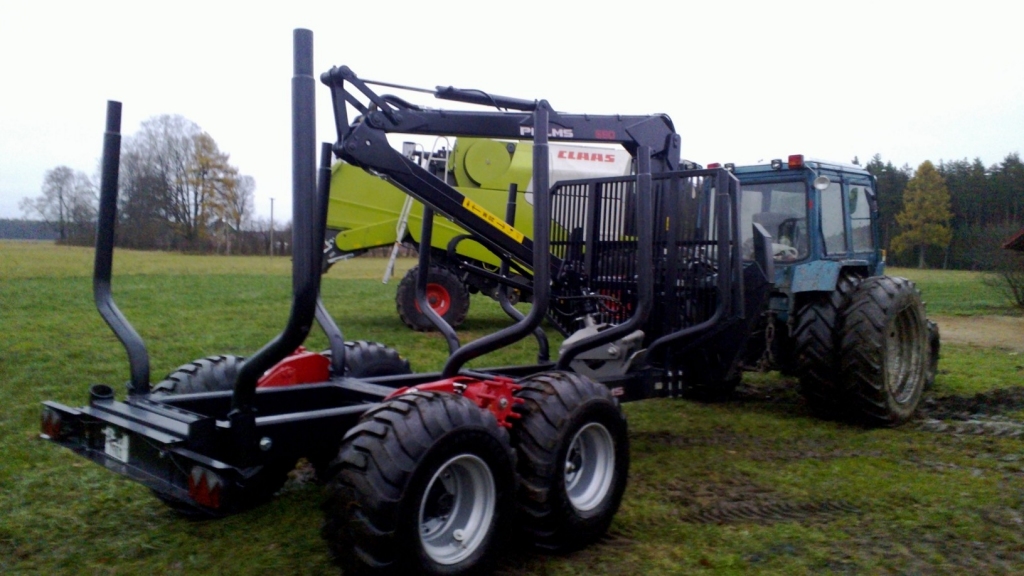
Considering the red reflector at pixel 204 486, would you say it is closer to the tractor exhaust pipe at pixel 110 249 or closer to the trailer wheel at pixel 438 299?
the tractor exhaust pipe at pixel 110 249

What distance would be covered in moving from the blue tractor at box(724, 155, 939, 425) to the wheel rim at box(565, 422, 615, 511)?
280 cm

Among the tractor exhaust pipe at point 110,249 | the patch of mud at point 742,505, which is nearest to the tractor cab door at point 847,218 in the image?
the patch of mud at point 742,505

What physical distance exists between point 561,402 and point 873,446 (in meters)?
3.30

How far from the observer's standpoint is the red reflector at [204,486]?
3020 millimetres

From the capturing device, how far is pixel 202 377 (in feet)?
15.0

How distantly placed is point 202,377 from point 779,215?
515 centimetres

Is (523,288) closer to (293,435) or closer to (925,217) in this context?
(293,435)

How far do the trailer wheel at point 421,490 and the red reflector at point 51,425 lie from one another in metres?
1.49

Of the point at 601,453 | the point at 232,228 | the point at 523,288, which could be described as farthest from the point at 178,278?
the point at 601,453

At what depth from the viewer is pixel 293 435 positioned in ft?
11.2

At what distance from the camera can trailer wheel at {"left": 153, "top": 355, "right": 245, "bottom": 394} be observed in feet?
14.5

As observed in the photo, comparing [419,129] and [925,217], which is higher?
[925,217]

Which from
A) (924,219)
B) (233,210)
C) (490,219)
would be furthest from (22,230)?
(924,219)

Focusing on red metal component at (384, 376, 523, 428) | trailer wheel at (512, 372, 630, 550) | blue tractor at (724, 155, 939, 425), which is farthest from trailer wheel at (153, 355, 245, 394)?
blue tractor at (724, 155, 939, 425)
